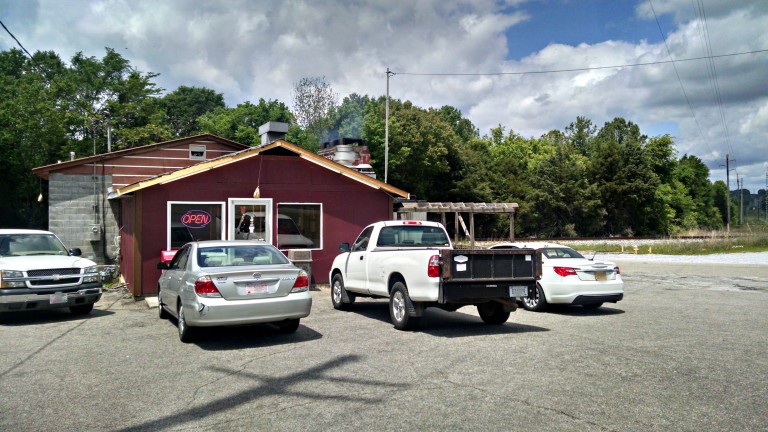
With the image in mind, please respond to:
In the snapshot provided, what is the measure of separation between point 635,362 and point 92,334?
27.8ft

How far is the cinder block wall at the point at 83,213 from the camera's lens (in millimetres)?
19812

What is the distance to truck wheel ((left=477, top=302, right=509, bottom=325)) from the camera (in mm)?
10727

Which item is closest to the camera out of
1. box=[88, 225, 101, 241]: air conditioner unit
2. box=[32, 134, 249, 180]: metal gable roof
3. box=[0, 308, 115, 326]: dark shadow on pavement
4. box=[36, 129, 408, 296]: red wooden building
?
box=[0, 308, 115, 326]: dark shadow on pavement

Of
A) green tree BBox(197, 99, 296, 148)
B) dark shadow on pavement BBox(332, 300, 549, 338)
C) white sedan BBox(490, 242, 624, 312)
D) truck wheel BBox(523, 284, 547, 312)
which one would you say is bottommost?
dark shadow on pavement BBox(332, 300, 549, 338)

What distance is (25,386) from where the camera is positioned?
22.4 ft

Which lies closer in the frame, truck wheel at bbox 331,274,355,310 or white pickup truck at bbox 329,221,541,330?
white pickup truck at bbox 329,221,541,330

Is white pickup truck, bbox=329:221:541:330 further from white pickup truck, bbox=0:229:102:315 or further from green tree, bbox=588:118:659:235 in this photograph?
green tree, bbox=588:118:659:235

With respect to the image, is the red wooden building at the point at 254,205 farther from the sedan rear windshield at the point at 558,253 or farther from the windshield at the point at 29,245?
the sedan rear windshield at the point at 558,253

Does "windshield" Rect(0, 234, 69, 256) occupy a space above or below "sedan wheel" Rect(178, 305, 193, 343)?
above

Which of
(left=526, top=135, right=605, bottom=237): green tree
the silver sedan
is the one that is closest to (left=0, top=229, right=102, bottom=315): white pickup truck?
the silver sedan

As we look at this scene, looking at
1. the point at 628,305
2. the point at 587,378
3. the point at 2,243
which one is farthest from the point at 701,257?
the point at 2,243

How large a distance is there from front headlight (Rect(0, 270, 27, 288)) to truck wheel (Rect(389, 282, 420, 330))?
6.91 metres

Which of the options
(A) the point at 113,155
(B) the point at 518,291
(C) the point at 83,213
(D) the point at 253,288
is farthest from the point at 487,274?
(C) the point at 83,213

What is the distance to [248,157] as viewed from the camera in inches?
635
